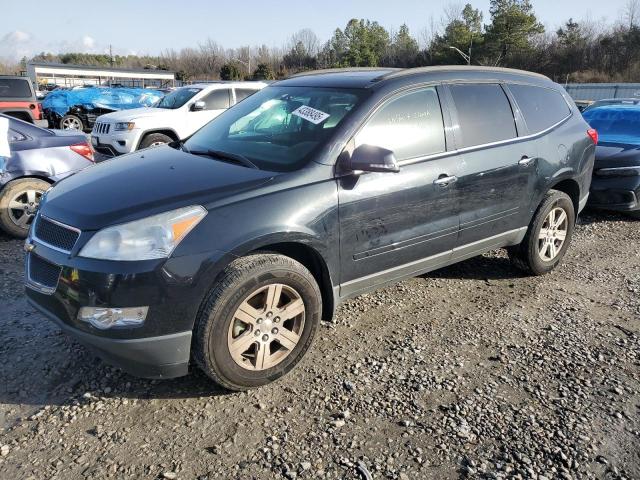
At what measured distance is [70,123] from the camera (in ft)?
64.7

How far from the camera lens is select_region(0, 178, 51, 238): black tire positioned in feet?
18.6

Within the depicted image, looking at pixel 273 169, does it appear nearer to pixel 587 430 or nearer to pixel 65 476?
pixel 65 476

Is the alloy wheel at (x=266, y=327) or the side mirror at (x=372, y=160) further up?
the side mirror at (x=372, y=160)

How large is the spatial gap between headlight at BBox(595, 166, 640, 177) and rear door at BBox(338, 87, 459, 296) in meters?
4.14

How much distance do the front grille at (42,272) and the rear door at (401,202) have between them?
5.40ft

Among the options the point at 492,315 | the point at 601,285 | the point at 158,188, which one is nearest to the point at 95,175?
the point at 158,188

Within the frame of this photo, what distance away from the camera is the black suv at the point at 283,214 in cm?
264

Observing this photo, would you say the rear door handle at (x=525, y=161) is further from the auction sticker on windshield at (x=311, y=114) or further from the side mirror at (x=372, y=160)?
the auction sticker on windshield at (x=311, y=114)

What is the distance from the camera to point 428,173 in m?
3.61

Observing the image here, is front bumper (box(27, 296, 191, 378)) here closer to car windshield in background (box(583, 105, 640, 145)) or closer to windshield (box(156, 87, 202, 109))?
car windshield in background (box(583, 105, 640, 145))

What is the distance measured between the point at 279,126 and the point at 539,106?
253cm

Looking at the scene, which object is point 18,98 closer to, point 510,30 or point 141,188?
point 141,188

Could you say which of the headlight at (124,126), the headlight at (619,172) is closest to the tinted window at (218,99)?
the headlight at (124,126)

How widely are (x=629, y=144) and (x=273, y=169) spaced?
20.2ft
